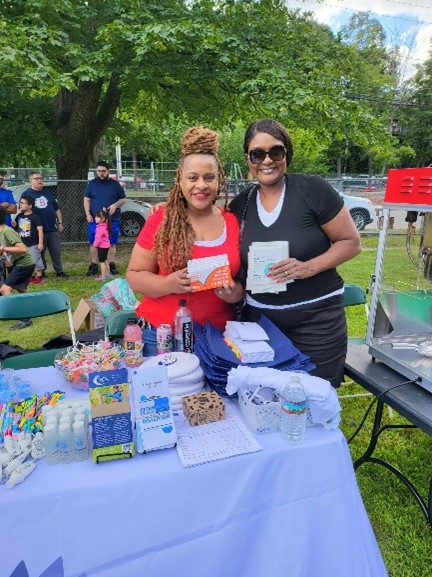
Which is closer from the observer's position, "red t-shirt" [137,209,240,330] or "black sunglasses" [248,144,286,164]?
"black sunglasses" [248,144,286,164]

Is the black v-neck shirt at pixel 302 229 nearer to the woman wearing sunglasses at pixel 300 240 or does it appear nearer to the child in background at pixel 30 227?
the woman wearing sunglasses at pixel 300 240

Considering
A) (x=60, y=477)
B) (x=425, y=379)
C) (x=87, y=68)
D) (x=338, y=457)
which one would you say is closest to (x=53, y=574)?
(x=60, y=477)

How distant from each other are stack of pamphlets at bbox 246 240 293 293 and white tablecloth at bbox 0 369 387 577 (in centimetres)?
67

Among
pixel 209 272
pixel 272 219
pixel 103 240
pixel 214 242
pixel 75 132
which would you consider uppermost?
pixel 75 132

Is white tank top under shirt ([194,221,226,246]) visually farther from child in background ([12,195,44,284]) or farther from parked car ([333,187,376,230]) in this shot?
parked car ([333,187,376,230])

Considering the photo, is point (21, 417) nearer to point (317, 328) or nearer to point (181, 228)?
point (181, 228)

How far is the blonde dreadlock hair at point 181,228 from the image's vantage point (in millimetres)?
1922

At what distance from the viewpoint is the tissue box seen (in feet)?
4.98

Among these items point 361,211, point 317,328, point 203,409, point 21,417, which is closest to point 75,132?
point 361,211

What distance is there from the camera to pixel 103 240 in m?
7.29

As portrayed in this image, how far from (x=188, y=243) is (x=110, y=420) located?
0.92m

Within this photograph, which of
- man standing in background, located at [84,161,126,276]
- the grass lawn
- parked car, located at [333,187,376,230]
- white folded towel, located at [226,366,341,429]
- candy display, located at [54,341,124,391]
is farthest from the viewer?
parked car, located at [333,187,376,230]

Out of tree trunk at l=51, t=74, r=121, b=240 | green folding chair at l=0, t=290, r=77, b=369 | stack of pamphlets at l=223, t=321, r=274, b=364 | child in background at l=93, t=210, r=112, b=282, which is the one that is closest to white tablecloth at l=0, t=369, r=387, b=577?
stack of pamphlets at l=223, t=321, r=274, b=364

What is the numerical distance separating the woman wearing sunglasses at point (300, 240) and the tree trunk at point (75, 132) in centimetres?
855
